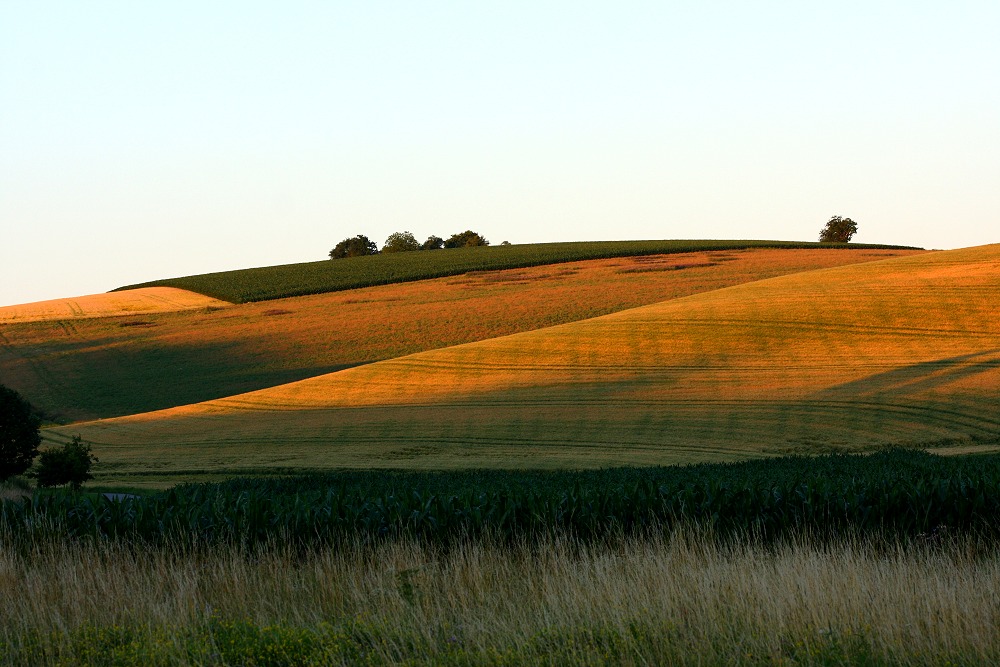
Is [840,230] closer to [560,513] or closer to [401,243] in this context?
[401,243]

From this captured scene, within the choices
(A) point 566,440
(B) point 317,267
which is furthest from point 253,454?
(B) point 317,267

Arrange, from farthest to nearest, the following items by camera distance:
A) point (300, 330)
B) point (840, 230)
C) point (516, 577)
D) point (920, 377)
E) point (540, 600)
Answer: point (840, 230) < point (300, 330) < point (920, 377) < point (516, 577) < point (540, 600)

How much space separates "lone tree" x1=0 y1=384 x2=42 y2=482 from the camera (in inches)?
1118

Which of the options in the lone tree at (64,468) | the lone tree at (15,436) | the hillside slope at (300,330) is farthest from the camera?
the hillside slope at (300,330)

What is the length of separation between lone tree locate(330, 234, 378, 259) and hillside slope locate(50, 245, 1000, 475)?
9320 centimetres

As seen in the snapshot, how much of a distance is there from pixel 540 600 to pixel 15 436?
972 inches

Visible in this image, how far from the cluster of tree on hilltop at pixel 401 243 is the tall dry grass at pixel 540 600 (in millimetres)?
133520

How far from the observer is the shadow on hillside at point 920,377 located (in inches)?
1315

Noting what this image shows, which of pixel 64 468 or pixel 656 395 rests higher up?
pixel 64 468

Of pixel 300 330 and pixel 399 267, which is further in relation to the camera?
pixel 399 267

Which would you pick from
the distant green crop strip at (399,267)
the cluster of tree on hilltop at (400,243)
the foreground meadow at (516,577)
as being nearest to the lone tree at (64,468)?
the foreground meadow at (516,577)

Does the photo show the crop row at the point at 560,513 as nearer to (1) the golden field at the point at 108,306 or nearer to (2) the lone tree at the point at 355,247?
(1) the golden field at the point at 108,306

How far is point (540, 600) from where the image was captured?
860 cm

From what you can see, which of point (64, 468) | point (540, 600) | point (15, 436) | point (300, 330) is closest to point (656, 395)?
point (64, 468)
